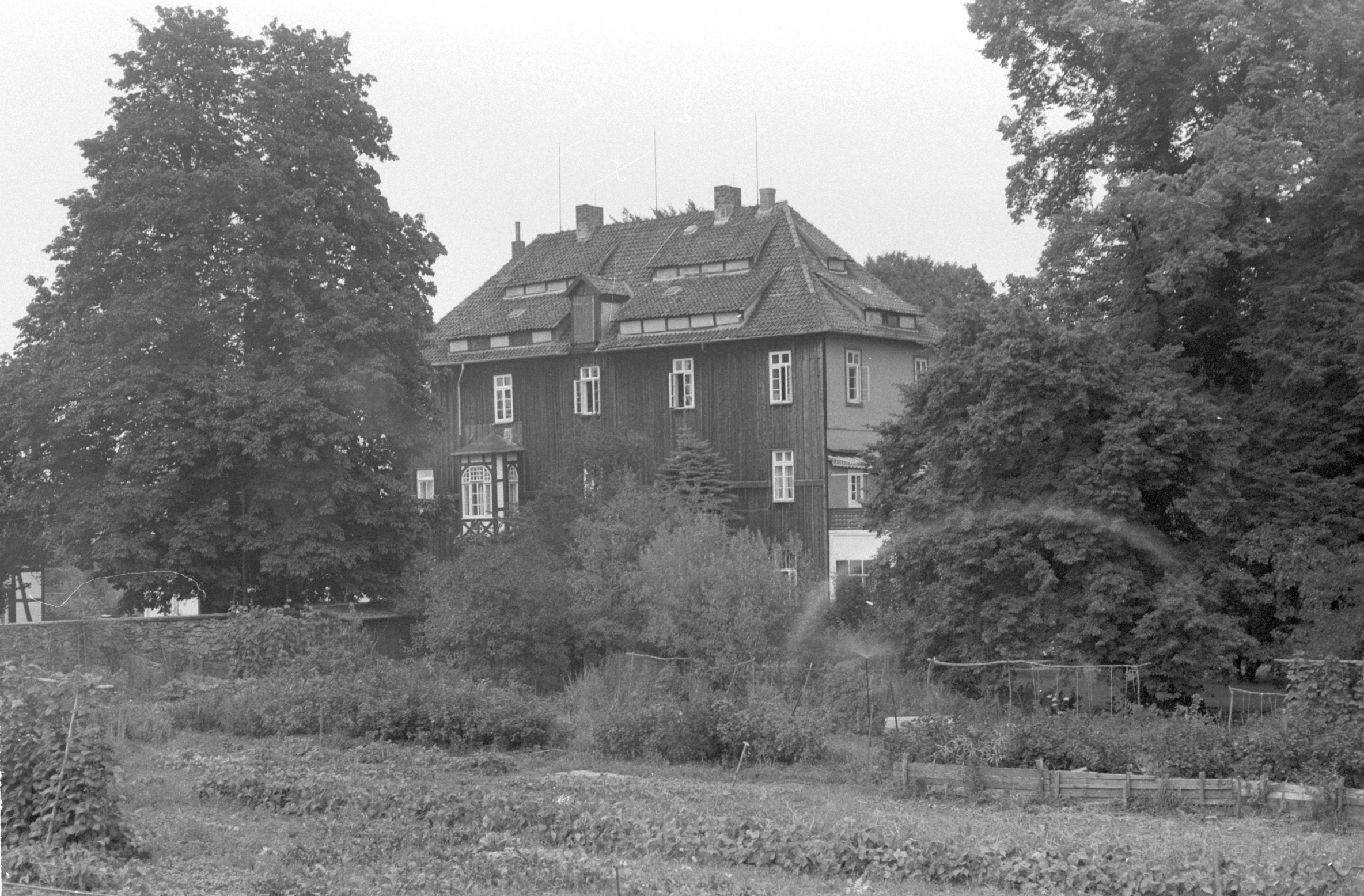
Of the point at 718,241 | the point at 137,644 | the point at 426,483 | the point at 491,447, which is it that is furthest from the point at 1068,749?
the point at 426,483

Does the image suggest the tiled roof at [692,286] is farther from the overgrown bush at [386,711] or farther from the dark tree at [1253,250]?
the overgrown bush at [386,711]

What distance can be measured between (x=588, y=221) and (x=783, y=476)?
623 inches

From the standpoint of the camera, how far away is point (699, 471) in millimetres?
47281

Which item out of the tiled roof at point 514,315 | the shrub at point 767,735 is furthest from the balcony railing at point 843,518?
the shrub at point 767,735

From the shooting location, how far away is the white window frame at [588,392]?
5203 cm

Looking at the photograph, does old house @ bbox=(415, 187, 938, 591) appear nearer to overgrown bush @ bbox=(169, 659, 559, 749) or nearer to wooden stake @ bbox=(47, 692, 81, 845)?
overgrown bush @ bbox=(169, 659, 559, 749)

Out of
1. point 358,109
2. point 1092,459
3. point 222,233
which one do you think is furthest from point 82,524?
point 1092,459

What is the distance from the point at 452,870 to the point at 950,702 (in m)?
15.9

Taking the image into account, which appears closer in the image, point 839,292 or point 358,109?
point 358,109

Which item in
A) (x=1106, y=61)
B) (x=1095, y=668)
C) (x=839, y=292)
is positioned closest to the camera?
(x=1095, y=668)

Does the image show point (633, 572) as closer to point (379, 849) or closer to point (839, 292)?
point (839, 292)

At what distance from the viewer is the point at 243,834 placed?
16.3 metres

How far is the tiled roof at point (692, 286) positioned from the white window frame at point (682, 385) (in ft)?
2.70

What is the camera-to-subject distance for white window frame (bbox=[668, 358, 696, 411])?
50000 millimetres
